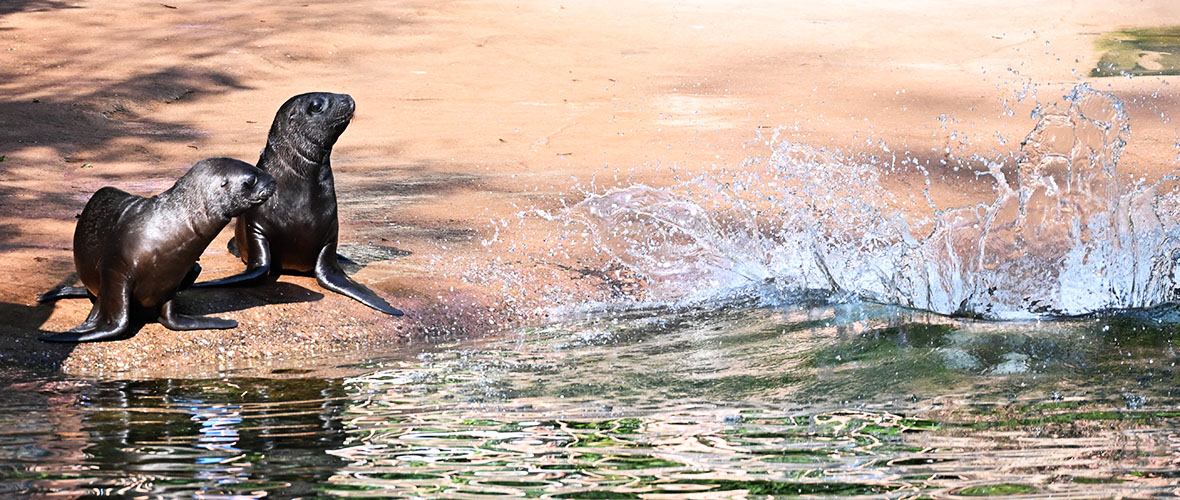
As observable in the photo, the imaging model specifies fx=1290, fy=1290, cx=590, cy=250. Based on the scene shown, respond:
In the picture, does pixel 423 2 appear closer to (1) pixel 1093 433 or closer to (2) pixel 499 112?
(2) pixel 499 112

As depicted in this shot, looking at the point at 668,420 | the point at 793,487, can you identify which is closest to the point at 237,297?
the point at 668,420

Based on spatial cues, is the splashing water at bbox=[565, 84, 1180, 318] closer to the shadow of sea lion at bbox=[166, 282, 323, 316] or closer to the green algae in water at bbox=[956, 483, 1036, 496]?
the shadow of sea lion at bbox=[166, 282, 323, 316]

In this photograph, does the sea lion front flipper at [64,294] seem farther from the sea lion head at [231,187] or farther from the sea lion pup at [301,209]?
the sea lion head at [231,187]

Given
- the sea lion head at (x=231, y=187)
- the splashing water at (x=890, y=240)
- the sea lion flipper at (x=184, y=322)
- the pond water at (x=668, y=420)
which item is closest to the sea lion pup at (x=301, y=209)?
the sea lion flipper at (x=184, y=322)

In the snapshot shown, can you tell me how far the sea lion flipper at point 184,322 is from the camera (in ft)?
17.6

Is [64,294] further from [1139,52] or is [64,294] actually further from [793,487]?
[1139,52]

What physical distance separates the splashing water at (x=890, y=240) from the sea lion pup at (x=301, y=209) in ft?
5.41

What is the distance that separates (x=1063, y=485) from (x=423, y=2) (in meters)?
16.1

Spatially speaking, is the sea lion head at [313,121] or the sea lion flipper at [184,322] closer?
the sea lion flipper at [184,322]

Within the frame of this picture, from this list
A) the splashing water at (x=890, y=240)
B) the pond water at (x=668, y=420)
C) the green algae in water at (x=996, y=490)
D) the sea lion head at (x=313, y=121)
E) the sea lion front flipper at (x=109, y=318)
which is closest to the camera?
the green algae in water at (x=996, y=490)

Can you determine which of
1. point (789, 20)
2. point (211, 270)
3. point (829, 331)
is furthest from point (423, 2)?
point (829, 331)

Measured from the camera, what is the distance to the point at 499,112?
39.9ft

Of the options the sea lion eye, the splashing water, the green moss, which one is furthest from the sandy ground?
the green moss

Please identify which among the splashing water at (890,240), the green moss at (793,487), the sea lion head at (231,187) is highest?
the sea lion head at (231,187)
